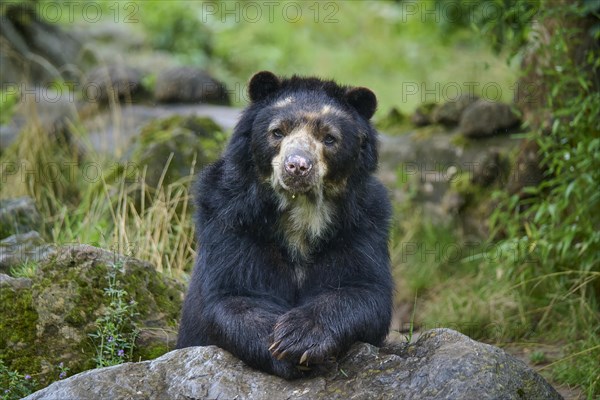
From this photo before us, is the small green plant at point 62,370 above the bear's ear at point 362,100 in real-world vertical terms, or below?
below

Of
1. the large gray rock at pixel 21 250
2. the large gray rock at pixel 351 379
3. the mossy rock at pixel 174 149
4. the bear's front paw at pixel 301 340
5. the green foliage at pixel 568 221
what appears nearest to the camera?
the large gray rock at pixel 351 379

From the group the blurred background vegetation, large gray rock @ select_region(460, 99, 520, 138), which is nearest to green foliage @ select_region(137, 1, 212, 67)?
the blurred background vegetation

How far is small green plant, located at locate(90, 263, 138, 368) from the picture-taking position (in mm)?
5660

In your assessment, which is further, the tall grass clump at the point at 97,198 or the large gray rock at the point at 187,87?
the large gray rock at the point at 187,87

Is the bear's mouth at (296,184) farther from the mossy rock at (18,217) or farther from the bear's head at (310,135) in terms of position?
the mossy rock at (18,217)

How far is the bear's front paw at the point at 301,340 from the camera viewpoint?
464 cm

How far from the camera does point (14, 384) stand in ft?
17.3

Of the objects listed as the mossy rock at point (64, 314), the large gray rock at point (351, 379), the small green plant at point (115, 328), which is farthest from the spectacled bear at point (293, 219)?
the mossy rock at point (64, 314)

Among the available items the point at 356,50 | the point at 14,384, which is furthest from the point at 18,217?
the point at 356,50

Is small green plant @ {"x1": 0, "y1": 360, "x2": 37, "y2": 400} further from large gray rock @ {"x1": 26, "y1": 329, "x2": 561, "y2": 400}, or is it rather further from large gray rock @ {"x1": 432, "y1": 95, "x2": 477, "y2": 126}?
large gray rock @ {"x1": 432, "y1": 95, "x2": 477, "y2": 126}

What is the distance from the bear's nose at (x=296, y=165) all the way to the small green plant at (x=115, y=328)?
1518 mm

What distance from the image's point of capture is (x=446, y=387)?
4.33 m

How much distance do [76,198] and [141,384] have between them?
6.22 metres

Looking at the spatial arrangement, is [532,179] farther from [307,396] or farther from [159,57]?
[159,57]
